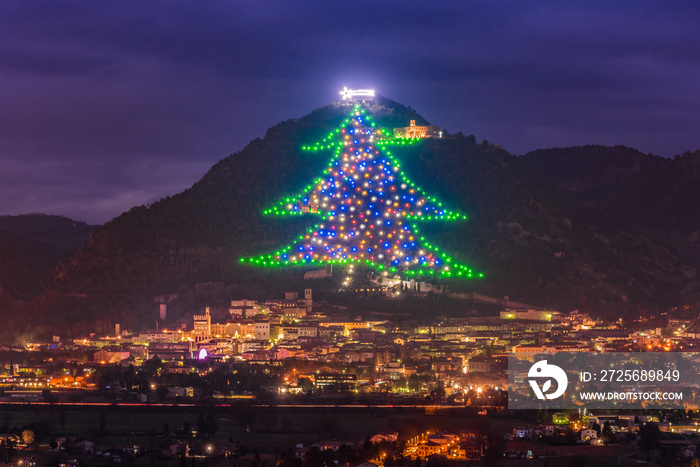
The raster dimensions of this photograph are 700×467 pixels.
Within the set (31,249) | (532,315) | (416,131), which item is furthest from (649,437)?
(31,249)

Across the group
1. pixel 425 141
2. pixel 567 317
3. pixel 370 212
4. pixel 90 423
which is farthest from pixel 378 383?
pixel 425 141

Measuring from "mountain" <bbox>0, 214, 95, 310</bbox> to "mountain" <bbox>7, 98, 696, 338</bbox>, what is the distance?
3510 millimetres

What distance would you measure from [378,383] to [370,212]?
25608mm

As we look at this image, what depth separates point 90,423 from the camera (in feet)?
188

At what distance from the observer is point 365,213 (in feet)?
297

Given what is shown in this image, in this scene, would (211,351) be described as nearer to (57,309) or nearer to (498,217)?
(57,309)

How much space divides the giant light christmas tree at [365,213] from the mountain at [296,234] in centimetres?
86
